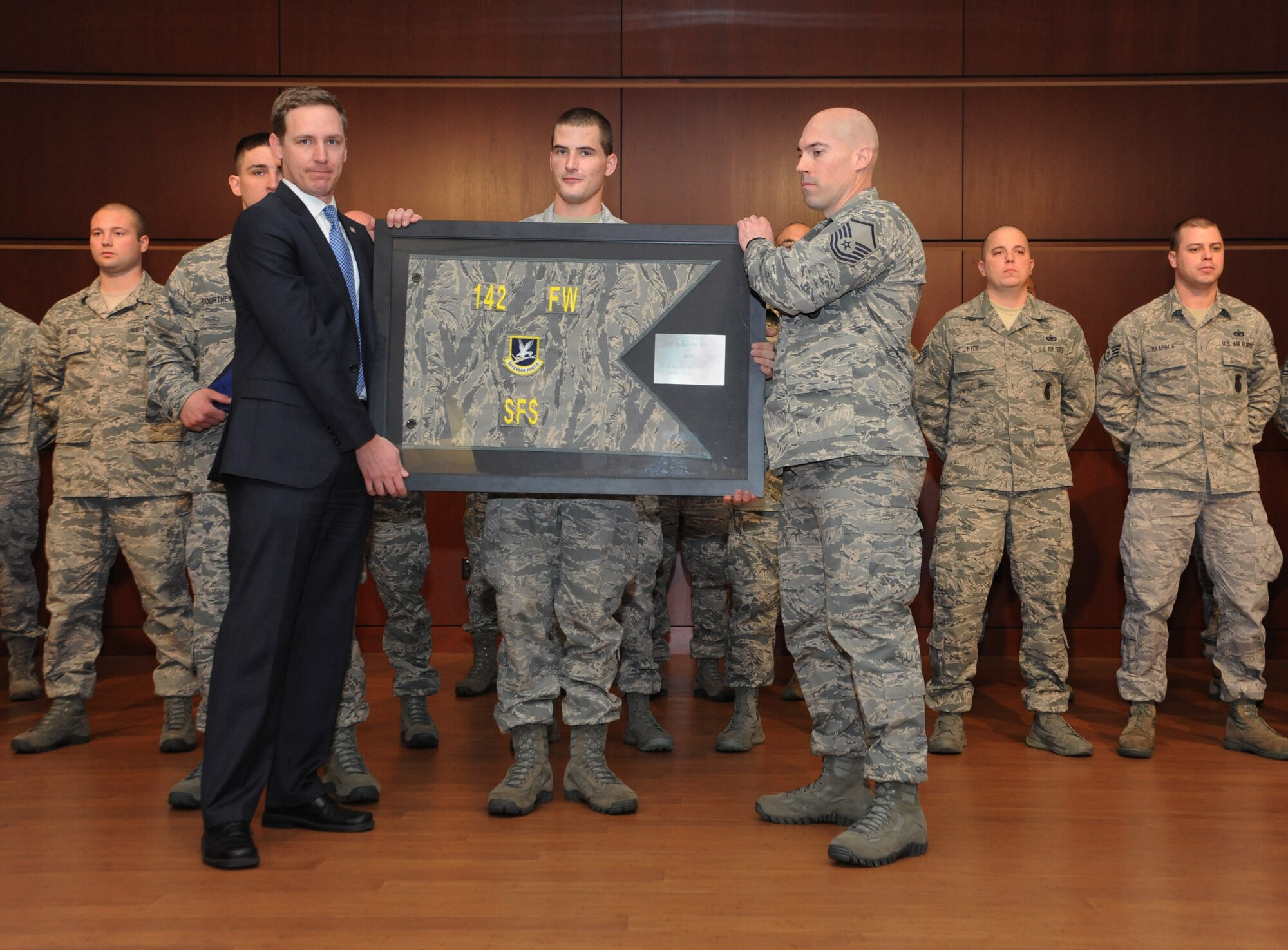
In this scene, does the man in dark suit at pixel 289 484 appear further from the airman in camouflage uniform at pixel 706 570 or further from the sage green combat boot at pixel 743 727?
the airman in camouflage uniform at pixel 706 570

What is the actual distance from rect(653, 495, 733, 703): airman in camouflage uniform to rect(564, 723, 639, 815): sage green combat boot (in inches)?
53.2

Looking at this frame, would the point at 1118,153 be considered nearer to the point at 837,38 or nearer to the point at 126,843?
the point at 837,38

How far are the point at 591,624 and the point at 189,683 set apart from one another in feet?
5.21

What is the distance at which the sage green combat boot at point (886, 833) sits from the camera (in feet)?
7.77

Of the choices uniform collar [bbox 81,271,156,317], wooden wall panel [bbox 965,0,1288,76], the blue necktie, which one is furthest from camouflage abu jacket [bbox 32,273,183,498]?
wooden wall panel [bbox 965,0,1288,76]

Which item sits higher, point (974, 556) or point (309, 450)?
point (309, 450)

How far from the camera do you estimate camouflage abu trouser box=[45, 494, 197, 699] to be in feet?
11.8

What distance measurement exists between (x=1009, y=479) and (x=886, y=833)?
5.36 feet

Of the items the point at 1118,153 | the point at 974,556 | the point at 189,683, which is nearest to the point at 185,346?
the point at 189,683

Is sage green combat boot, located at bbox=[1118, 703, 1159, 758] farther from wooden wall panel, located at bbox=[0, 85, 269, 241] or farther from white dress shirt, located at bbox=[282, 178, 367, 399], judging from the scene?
wooden wall panel, located at bbox=[0, 85, 269, 241]

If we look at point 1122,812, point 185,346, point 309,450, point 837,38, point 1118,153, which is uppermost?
point 837,38

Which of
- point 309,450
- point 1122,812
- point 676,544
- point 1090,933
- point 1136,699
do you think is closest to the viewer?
point 1090,933

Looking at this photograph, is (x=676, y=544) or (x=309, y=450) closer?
(x=309, y=450)

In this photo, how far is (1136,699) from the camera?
11.6ft
